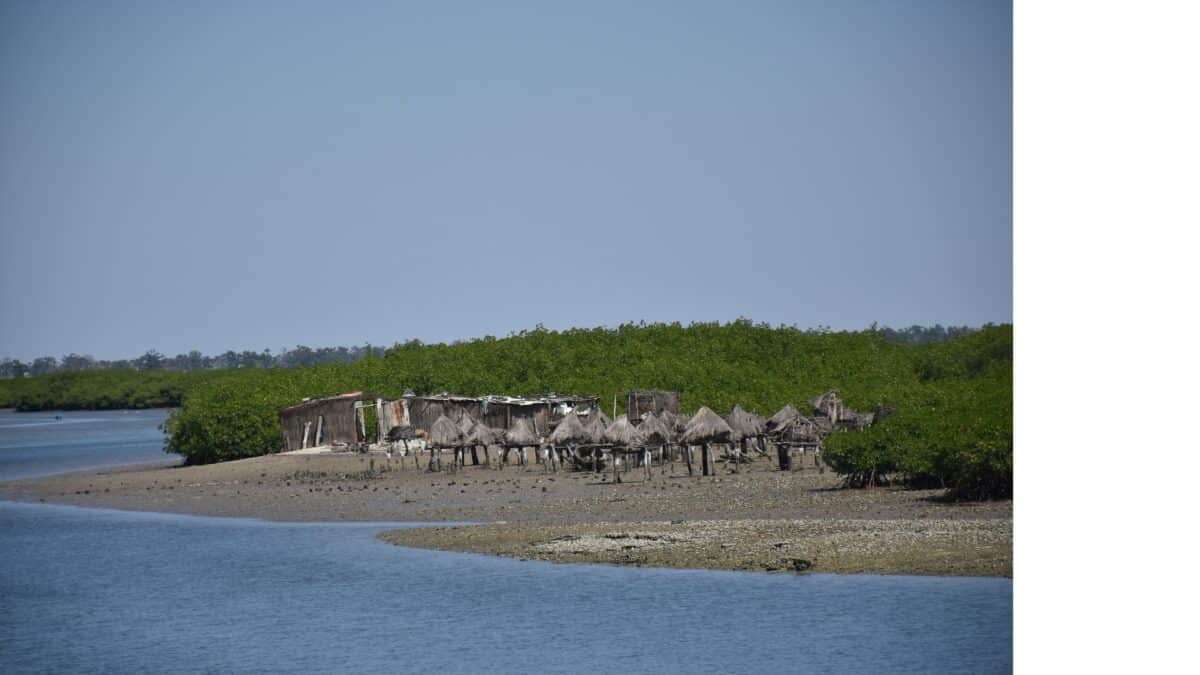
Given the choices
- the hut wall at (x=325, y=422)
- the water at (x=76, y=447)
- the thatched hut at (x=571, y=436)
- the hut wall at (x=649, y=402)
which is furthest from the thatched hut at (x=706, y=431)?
the water at (x=76, y=447)

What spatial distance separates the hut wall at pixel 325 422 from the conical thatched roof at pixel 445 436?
7.69 meters

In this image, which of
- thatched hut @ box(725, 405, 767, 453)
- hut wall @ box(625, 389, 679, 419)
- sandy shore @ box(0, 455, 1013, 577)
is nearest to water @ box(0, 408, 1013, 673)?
sandy shore @ box(0, 455, 1013, 577)

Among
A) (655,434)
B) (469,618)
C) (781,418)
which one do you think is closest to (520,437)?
(655,434)

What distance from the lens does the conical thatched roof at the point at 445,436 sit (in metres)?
38.9

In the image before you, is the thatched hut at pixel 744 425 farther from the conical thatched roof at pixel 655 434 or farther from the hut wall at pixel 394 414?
the hut wall at pixel 394 414

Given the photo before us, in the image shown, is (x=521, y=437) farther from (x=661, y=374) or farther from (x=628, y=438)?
(x=661, y=374)

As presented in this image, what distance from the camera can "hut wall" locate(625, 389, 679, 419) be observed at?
44.6 meters

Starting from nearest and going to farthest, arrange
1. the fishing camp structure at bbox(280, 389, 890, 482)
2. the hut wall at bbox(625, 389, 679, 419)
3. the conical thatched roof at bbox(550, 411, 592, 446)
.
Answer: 1. the fishing camp structure at bbox(280, 389, 890, 482)
2. the conical thatched roof at bbox(550, 411, 592, 446)
3. the hut wall at bbox(625, 389, 679, 419)

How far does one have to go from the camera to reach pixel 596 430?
36.4 m

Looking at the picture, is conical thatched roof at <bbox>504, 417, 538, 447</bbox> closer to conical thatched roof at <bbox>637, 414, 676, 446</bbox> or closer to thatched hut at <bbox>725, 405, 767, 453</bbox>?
conical thatched roof at <bbox>637, 414, 676, 446</bbox>

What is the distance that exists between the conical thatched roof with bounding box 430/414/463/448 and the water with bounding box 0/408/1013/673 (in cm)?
1334
